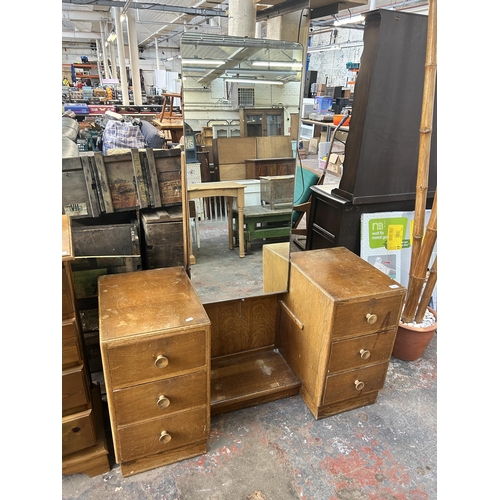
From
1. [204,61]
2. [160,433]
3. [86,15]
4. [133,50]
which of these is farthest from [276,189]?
[86,15]

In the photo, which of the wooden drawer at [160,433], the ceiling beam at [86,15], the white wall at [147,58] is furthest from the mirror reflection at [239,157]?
the white wall at [147,58]

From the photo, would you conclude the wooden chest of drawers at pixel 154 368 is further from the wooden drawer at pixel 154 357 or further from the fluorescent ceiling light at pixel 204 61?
the fluorescent ceiling light at pixel 204 61

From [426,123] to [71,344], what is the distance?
2.07 metres

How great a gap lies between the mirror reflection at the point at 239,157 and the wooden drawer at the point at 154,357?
48 cm

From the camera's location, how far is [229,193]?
1.83 meters

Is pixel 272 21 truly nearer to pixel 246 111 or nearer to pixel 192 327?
pixel 246 111

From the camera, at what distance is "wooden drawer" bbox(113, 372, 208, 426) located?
1.40 metres

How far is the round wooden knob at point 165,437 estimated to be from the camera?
1.51m

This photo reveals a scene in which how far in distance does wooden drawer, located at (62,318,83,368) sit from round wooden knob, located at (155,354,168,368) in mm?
302

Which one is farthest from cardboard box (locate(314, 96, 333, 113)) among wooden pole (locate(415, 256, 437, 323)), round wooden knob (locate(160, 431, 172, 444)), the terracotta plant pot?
round wooden knob (locate(160, 431, 172, 444))

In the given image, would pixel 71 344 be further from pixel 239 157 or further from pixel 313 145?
pixel 313 145

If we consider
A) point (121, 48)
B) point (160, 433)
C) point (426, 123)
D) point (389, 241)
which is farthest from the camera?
point (121, 48)

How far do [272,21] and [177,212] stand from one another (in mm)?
1094

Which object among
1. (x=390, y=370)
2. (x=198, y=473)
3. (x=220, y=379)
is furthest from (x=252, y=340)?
(x=390, y=370)
